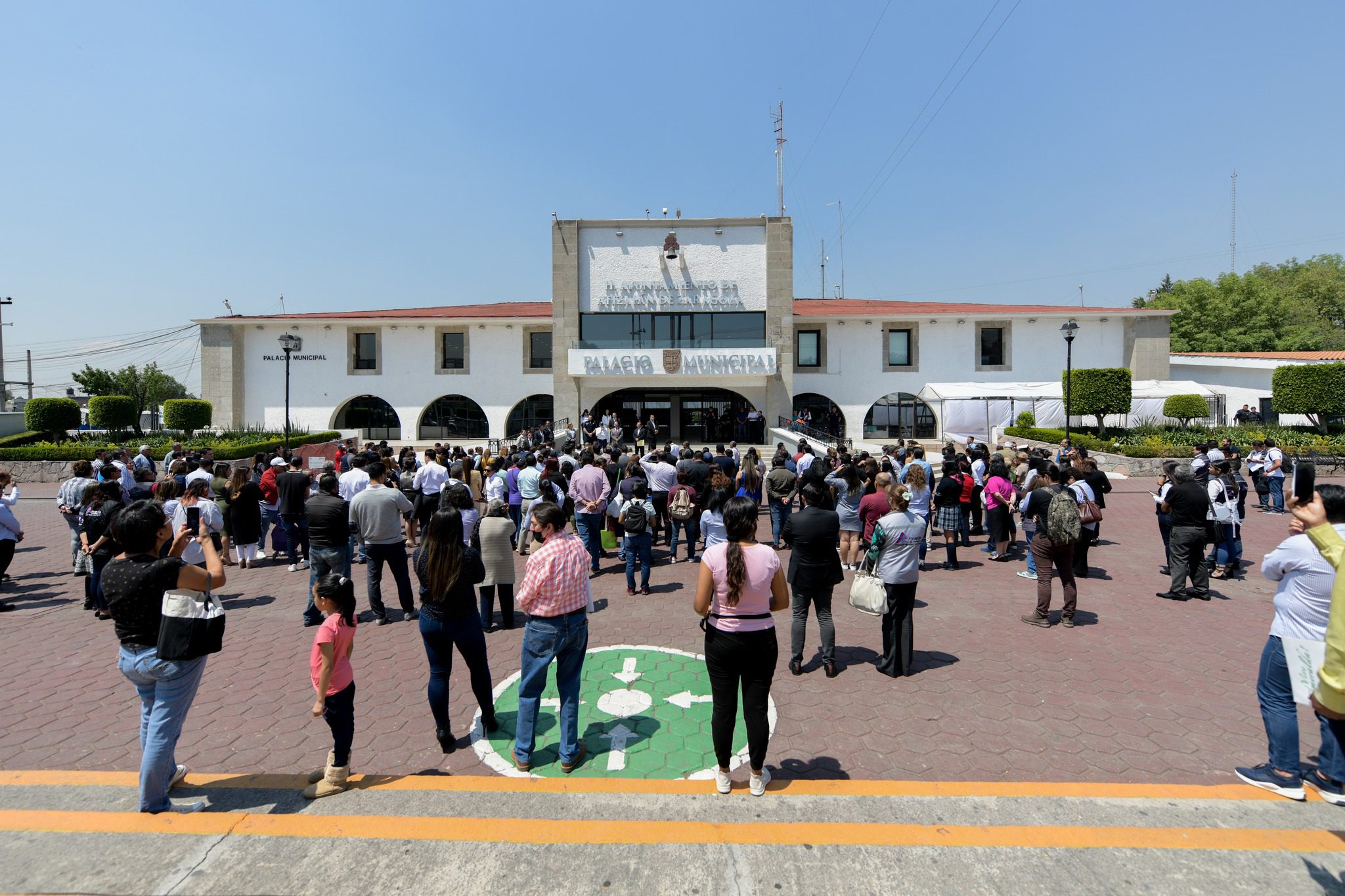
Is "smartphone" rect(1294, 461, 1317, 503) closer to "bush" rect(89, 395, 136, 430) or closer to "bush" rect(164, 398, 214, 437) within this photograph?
"bush" rect(164, 398, 214, 437)

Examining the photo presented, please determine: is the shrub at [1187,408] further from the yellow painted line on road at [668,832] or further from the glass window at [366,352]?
the glass window at [366,352]

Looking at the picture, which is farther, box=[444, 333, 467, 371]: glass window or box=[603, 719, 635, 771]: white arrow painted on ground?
box=[444, 333, 467, 371]: glass window

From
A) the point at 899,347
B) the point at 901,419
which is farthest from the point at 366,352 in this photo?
the point at 901,419

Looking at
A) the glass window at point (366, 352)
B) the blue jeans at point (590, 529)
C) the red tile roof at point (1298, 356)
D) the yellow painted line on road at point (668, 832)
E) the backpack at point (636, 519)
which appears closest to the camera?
the yellow painted line on road at point (668, 832)

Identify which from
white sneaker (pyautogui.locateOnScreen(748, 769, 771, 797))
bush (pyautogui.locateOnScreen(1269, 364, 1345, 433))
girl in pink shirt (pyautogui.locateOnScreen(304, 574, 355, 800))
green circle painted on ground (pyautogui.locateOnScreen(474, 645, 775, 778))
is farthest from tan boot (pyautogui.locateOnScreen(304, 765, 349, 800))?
bush (pyautogui.locateOnScreen(1269, 364, 1345, 433))

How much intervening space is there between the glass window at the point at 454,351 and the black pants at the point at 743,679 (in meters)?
27.4

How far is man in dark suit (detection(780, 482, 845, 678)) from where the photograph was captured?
5.21 meters

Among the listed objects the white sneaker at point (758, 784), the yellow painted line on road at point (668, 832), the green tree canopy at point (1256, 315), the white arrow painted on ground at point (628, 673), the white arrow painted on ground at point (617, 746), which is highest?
the green tree canopy at point (1256, 315)

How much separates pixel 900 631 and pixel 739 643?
8.39 feet

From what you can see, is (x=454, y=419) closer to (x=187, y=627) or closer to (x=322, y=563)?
(x=322, y=563)

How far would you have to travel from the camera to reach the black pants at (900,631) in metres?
5.34

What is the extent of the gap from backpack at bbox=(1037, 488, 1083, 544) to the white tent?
21499 millimetres

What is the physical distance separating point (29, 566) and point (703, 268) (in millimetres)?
22179

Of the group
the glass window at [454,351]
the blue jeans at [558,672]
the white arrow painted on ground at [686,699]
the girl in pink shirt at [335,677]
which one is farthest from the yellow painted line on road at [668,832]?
the glass window at [454,351]
